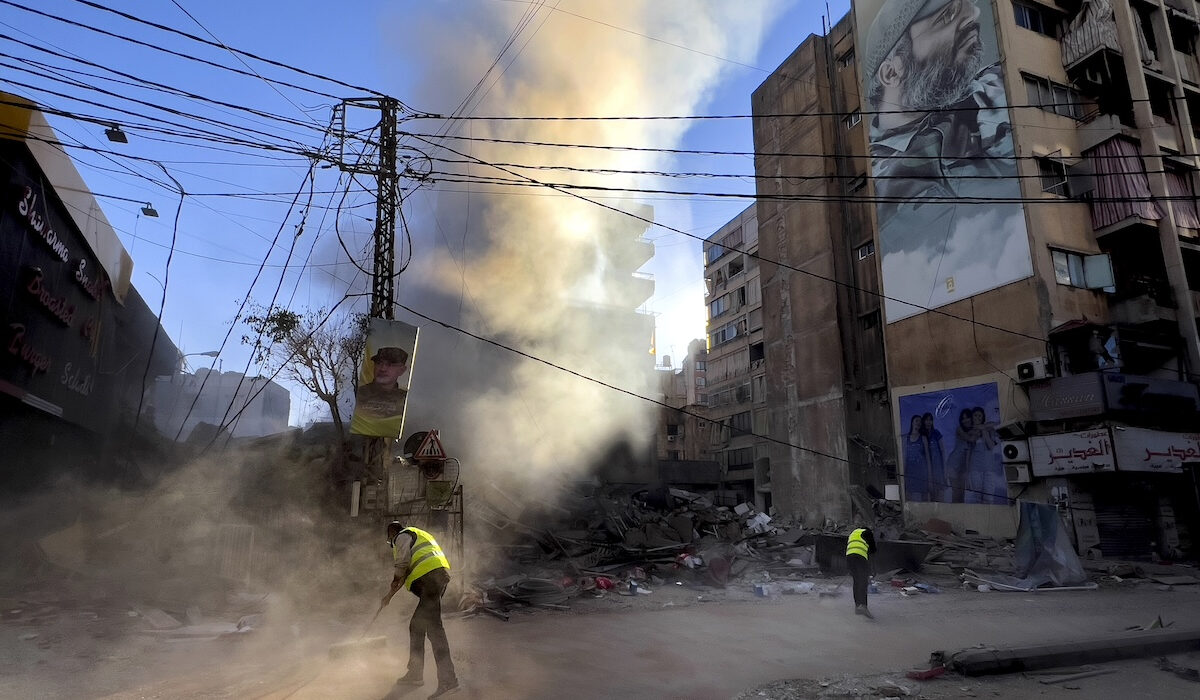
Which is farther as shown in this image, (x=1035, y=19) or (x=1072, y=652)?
(x=1035, y=19)

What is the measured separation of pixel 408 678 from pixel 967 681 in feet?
15.3

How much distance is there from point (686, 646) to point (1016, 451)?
16423 mm

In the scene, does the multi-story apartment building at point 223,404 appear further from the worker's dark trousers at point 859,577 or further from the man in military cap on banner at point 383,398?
the worker's dark trousers at point 859,577

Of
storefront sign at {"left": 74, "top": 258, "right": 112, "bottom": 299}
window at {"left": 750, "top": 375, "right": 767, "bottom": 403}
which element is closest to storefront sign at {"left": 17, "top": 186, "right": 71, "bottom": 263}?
storefront sign at {"left": 74, "top": 258, "right": 112, "bottom": 299}

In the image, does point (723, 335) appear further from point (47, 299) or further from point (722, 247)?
point (47, 299)

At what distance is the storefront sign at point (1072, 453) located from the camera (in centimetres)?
1689

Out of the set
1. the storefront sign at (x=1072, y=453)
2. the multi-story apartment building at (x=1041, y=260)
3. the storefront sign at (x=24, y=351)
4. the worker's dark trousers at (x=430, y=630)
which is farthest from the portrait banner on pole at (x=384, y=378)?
the storefront sign at (x=1072, y=453)

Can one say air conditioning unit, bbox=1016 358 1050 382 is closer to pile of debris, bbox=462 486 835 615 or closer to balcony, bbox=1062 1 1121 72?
pile of debris, bbox=462 486 835 615

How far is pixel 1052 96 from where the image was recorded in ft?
71.6

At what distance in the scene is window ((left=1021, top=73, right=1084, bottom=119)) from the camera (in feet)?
70.7

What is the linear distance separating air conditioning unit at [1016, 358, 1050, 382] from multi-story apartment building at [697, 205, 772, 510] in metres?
17.1

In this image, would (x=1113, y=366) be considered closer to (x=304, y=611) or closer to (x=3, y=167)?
(x=304, y=611)

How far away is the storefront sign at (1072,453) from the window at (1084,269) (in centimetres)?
527

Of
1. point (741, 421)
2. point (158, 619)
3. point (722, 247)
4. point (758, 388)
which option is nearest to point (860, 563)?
point (158, 619)
